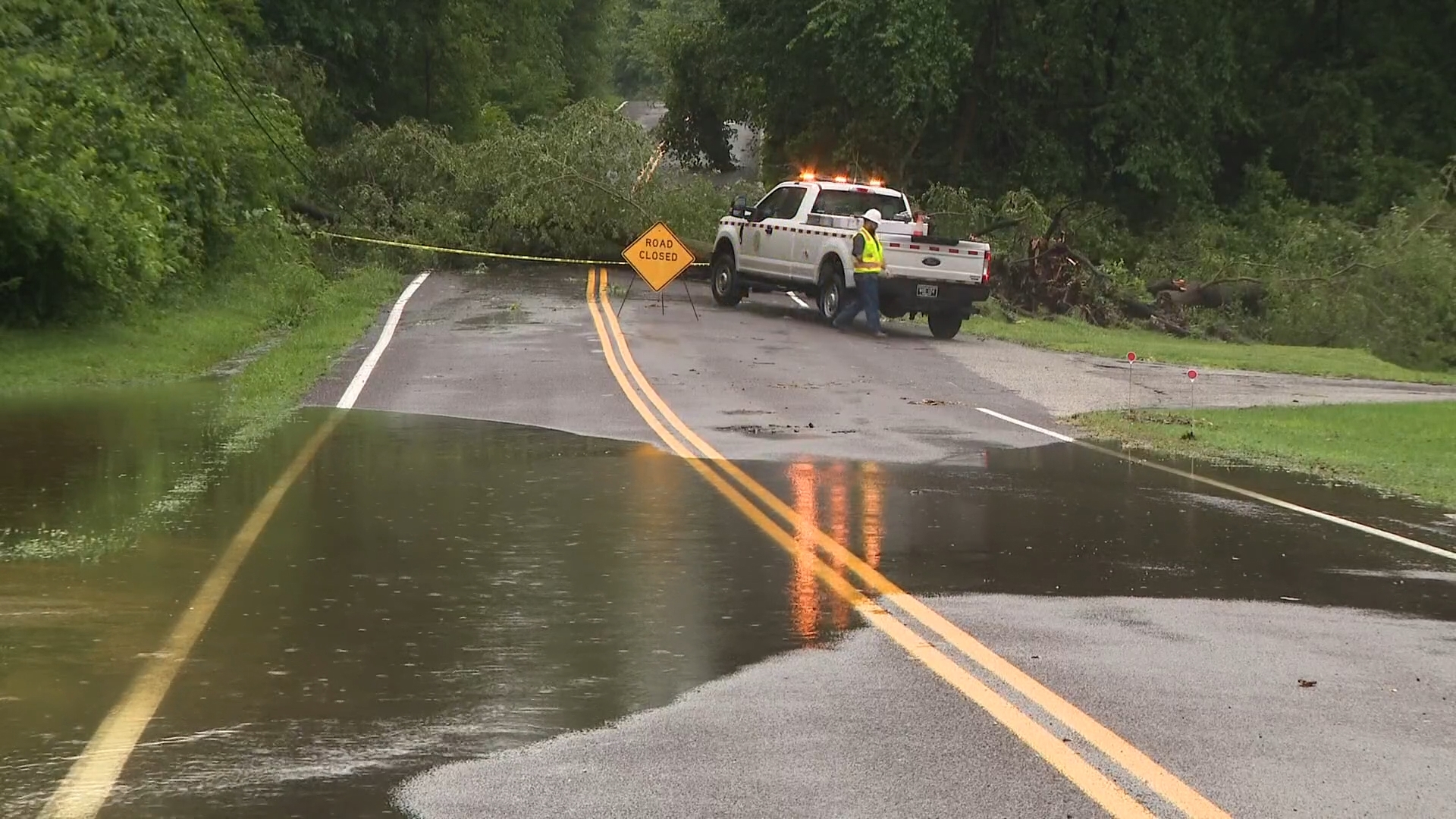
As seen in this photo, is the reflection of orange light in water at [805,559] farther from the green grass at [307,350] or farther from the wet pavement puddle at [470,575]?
the green grass at [307,350]

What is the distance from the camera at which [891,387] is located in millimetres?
19891

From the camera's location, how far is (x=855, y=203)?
27.8m

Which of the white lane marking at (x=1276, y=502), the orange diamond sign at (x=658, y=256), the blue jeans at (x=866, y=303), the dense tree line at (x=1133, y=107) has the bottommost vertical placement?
the white lane marking at (x=1276, y=502)

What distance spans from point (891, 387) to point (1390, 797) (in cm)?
1415

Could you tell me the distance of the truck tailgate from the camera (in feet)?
84.7

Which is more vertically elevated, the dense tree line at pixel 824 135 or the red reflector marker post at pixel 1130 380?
the dense tree line at pixel 824 135

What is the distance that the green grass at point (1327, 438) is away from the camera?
14836 millimetres

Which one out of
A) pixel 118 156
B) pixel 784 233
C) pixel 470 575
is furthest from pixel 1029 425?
pixel 118 156

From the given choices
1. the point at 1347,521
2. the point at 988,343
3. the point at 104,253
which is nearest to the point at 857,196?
the point at 988,343

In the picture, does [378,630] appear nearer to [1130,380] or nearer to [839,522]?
[839,522]

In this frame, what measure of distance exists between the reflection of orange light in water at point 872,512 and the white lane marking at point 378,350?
18.8 ft

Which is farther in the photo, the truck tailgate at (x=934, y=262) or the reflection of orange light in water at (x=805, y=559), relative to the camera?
the truck tailgate at (x=934, y=262)

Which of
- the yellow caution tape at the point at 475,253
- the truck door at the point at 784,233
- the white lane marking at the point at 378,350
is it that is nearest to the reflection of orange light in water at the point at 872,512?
the white lane marking at the point at 378,350

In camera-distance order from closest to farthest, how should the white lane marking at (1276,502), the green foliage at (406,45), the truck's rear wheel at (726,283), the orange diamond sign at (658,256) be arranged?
the white lane marking at (1276,502)
the orange diamond sign at (658,256)
the truck's rear wheel at (726,283)
the green foliage at (406,45)
